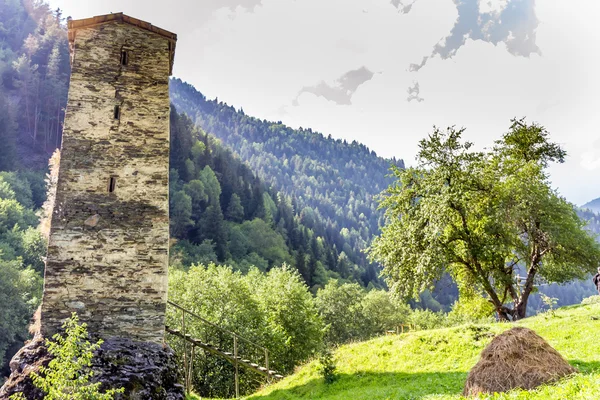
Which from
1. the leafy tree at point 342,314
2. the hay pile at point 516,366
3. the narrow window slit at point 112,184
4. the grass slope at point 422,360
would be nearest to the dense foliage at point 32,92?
the leafy tree at point 342,314

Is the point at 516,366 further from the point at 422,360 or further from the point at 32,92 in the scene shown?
the point at 32,92

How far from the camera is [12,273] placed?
134 feet

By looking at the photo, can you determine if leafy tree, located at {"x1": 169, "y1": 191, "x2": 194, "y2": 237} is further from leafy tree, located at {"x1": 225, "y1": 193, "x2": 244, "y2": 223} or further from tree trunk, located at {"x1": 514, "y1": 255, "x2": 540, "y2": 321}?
tree trunk, located at {"x1": 514, "y1": 255, "x2": 540, "y2": 321}

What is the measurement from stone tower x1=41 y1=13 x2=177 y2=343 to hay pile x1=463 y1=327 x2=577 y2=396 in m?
9.80

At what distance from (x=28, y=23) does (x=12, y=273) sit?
92.7 m

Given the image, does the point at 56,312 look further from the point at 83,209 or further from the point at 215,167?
the point at 215,167

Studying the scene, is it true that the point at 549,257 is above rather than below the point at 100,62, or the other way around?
below

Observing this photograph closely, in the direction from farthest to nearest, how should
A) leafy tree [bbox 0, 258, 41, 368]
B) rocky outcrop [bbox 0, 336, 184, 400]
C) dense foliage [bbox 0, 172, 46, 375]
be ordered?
dense foliage [bbox 0, 172, 46, 375] < leafy tree [bbox 0, 258, 41, 368] < rocky outcrop [bbox 0, 336, 184, 400]

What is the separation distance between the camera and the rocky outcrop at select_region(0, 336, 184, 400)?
1238 centimetres

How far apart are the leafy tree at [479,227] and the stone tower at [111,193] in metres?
13.5

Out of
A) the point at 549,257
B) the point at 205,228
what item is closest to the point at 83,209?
the point at 549,257

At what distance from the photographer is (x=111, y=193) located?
14.9 meters

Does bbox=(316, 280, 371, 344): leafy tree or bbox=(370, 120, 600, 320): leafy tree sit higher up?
bbox=(370, 120, 600, 320): leafy tree

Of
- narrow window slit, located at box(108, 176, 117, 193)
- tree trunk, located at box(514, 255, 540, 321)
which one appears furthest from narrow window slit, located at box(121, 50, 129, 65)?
tree trunk, located at box(514, 255, 540, 321)
